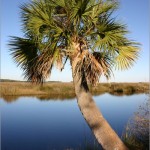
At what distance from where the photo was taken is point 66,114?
20.3 m

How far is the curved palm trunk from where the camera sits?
6.50 m


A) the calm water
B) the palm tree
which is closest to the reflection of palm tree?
the calm water

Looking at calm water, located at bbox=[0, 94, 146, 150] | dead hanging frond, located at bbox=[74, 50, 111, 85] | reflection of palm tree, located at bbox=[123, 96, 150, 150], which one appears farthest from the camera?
calm water, located at bbox=[0, 94, 146, 150]

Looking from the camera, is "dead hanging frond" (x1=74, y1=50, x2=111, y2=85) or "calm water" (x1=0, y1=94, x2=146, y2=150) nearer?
"dead hanging frond" (x1=74, y1=50, x2=111, y2=85)

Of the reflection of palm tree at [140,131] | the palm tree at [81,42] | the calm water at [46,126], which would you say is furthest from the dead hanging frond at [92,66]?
the calm water at [46,126]

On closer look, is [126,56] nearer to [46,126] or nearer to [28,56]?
[28,56]

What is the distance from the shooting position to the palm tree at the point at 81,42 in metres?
7.04

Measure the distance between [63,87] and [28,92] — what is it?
456 cm

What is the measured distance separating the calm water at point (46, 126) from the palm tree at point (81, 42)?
305 centimetres

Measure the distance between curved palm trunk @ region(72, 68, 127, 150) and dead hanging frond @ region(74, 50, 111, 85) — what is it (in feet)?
0.68

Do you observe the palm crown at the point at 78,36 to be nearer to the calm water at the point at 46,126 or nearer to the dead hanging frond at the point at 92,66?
the dead hanging frond at the point at 92,66

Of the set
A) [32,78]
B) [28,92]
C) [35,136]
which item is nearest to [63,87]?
[28,92]

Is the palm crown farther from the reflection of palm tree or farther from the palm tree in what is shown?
the reflection of palm tree

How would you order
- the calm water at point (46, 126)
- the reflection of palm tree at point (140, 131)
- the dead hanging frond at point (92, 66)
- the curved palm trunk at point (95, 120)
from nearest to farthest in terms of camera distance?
the curved palm trunk at point (95, 120)
the dead hanging frond at point (92, 66)
the reflection of palm tree at point (140, 131)
the calm water at point (46, 126)
